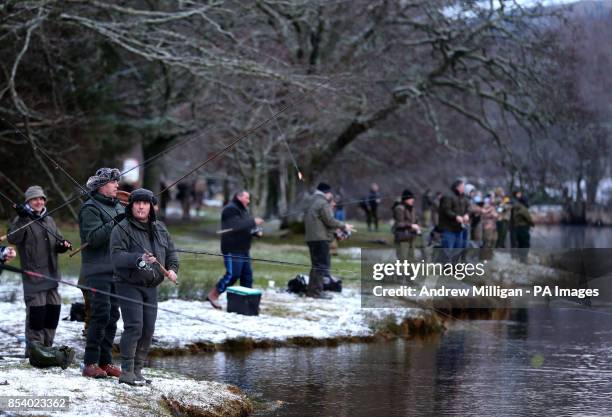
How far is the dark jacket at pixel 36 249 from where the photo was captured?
1145 cm

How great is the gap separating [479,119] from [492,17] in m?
2.92

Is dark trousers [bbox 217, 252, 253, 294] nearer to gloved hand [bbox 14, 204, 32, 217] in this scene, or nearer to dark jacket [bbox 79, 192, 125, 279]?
gloved hand [bbox 14, 204, 32, 217]

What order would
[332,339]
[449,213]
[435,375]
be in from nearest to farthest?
[435,375] < [332,339] < [449,213]

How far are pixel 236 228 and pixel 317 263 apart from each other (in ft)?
7.33

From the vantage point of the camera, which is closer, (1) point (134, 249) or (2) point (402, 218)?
(1) point (134, 249)

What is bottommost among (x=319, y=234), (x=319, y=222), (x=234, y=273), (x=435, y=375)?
(x=435, y=375)

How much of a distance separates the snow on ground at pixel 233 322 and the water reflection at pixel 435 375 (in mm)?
493

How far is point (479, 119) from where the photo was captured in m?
33.5

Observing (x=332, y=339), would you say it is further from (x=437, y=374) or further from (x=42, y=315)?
(x=42, y=315)

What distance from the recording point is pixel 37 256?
37.9ft

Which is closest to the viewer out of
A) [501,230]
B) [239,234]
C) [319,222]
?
[239,234]

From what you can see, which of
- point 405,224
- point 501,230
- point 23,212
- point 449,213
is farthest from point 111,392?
point 501,230

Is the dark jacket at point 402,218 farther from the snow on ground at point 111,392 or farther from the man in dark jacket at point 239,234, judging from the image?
the snow on ground at point 111,392

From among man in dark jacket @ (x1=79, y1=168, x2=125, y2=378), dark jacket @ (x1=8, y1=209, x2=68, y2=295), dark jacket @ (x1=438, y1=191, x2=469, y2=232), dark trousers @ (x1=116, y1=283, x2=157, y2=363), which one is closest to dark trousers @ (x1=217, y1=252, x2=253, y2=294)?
dark jacket @ (x1=438, y1=191, x2=469, y2=232)
